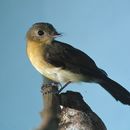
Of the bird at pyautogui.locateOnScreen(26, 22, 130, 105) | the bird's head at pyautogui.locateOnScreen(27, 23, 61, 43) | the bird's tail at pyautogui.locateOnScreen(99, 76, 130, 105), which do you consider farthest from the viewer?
the bird's head at pyautogui.locateOnScreen(27, 23, 61, 43)

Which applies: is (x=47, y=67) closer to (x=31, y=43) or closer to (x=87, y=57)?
(x=31, y=43)

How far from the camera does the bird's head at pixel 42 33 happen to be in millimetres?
2959

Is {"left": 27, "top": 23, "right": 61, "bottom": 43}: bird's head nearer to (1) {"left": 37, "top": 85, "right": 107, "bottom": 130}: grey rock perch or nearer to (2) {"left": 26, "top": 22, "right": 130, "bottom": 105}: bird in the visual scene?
(2) {"left": 26, "top": 22, "right": 130, "bottom": 105}: bird

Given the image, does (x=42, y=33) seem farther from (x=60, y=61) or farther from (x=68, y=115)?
(x=68, y=115)

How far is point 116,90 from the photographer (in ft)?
8.57

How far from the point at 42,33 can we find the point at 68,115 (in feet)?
5.70

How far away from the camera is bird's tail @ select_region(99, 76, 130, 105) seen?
2.27m

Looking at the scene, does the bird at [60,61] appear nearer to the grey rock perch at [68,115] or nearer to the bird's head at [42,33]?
the bird's head at [42,33]

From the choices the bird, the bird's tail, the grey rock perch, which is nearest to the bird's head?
the bird

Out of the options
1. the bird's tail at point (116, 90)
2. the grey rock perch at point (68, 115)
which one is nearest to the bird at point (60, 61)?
the bird's tail at point (116, 90)

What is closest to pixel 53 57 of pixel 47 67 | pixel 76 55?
pixel 47 67

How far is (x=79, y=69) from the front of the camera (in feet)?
9.82

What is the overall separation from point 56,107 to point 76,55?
1384 mm

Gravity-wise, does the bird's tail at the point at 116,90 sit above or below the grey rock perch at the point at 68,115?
above
